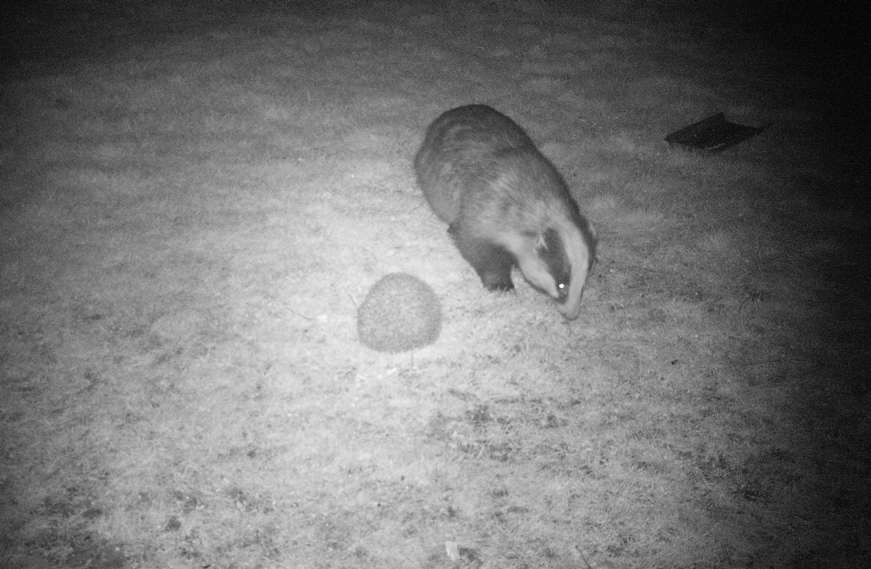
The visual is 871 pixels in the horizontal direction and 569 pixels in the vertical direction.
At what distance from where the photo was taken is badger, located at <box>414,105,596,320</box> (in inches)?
174

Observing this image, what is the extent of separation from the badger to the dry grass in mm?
413

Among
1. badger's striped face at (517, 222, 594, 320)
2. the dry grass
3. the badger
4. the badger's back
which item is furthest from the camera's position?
the badger's back

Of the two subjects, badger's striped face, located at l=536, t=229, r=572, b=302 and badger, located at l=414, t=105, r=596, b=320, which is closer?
badger's striped face, located at l=536, t=229, r=572, b=302

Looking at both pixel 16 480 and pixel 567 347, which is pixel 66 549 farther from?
pixel 567 347

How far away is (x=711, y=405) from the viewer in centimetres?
434

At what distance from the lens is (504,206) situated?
16.2 feet

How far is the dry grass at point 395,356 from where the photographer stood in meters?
3.57

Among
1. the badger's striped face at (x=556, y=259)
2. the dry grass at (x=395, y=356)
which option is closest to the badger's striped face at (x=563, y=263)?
the badger's striped face at (x=556, y=259)

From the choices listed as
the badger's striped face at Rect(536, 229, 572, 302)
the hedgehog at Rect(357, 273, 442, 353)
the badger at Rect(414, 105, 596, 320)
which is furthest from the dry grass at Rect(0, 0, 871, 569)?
the badger's striped face at Rect(536, 229, 572, 302)

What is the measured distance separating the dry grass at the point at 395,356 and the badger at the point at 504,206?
413 mm

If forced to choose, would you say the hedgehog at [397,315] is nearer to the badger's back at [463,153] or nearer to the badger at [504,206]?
the badger at [504,206]

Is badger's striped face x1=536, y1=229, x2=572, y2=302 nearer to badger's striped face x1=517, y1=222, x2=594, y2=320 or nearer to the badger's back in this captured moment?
badger's striped face x1=517, y1=222, x2=594, y2=320

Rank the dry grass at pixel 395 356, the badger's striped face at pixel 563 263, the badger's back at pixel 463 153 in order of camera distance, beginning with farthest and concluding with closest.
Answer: the badger's back at pixel 463 153
the badger's striped face at pixel 563 263
the dry grass at pixel 395 356

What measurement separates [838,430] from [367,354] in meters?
4.05
